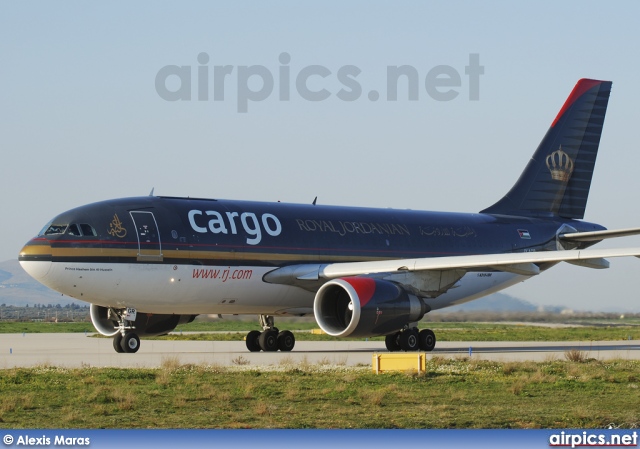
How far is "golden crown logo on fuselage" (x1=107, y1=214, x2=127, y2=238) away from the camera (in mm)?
26067

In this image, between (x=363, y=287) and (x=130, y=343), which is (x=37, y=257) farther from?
(x=363, y=287)

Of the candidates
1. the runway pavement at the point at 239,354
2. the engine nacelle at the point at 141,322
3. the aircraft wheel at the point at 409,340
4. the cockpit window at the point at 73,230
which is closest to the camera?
the runway pavement at the point at 239,354

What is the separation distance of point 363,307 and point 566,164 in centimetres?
1393

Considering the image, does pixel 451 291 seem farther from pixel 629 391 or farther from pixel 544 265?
pixel 629 391

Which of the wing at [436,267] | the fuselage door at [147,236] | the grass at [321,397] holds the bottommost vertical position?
the grass at [321,397]

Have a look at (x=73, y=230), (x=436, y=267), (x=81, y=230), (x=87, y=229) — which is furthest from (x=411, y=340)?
(x=73, y=230)

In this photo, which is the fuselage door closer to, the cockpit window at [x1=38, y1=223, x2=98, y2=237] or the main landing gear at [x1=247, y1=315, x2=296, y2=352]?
the cockpit window at [x1=38, y1=223, x2=98, y2=237]

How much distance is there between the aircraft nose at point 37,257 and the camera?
2538 cm

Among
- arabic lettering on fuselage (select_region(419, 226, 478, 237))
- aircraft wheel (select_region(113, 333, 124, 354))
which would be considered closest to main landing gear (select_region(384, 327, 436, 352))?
arabic lettering on fuselage (select_region(419, 226, 478, 237))

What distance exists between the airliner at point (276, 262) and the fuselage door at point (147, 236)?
0.03m

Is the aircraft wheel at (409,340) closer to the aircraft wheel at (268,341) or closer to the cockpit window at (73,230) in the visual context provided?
the aircraft wheel at (268,341)

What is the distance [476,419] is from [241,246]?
1495 centimetres

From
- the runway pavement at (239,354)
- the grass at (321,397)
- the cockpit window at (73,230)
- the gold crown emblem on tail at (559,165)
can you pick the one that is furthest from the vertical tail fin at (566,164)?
the cockpit window at (73,230)

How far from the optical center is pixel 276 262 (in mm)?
28875
